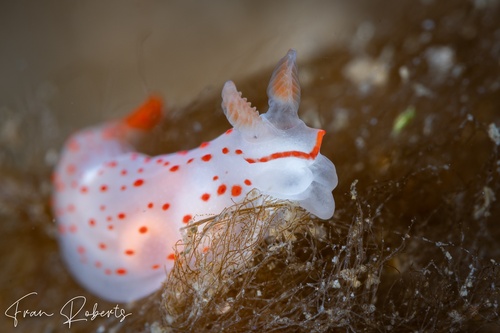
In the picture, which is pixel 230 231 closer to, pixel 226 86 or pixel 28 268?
pixel 226 86

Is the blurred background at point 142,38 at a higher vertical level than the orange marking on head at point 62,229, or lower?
higher

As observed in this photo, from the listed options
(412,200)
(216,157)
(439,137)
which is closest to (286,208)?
(216,157)

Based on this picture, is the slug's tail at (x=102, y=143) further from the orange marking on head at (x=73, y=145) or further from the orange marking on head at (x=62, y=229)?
the orange marking on head at (x=62, y=229)

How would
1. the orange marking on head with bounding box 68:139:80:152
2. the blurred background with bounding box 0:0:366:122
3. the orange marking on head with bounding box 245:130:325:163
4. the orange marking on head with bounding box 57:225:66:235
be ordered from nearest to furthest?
the orange marking on head with bounding box 245:130:325:163 < the orange marking on head with bounding box 57:225:66:235 < the orange marking on head with bounding box 68:139:80:152 < the blurred background with bounding box 0:0:366:122

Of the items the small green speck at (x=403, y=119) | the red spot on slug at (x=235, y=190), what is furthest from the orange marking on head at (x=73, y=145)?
the small green speck at (x=403, y=119)
